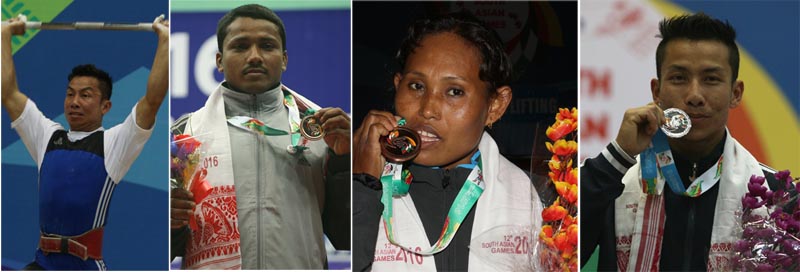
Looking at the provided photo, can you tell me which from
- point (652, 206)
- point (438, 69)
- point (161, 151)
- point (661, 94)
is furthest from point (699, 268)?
point (161, 151)

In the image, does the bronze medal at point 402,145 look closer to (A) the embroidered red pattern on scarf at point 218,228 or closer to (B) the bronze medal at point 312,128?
(B) the bronze medal at point 312,128

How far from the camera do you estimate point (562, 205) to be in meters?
4.74

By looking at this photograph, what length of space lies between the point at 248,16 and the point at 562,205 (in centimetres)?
190

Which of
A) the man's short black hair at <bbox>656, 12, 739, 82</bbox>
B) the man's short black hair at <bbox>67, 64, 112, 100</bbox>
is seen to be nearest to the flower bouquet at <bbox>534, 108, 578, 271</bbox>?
the man's short black hair at <bbox>656, 12, 739, 82</bbox>

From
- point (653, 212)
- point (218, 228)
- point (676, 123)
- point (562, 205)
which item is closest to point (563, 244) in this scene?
point (562, 205)

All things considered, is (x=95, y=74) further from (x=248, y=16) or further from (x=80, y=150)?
(x=248, y=16)

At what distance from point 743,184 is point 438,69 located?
1.65 meters

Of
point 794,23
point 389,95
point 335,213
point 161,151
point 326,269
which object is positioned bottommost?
point 326,269

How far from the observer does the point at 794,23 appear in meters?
4.79

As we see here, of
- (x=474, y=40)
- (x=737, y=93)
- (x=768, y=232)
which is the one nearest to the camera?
(x=768, y=232)

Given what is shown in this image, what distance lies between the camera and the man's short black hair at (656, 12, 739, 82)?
4.71 metres

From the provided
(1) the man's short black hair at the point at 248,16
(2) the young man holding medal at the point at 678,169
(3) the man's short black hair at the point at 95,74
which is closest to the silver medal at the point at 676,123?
(2) the young man holding medal at the point at 678,169

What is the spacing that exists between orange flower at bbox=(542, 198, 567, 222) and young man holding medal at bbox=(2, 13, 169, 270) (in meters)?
2.08

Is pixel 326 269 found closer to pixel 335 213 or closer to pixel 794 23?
pixel 335 213
